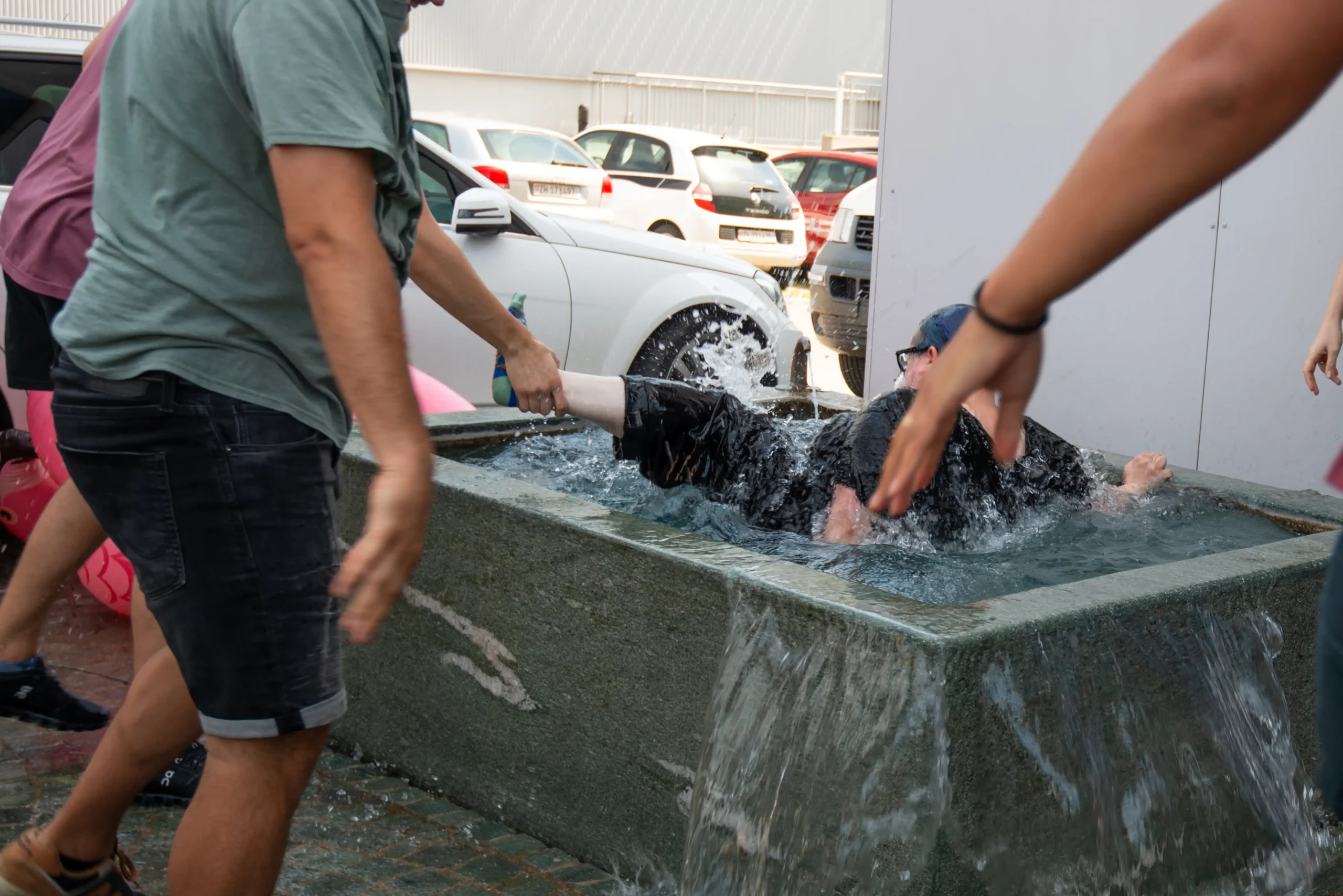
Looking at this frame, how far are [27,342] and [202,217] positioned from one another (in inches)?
75.8

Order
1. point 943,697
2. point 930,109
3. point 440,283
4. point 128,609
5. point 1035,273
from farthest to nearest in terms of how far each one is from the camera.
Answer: point 930,109, point 128,609, point 440,283, point 943,697, point 1035,273

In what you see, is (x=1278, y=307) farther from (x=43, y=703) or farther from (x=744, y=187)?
(x=744, y=187)

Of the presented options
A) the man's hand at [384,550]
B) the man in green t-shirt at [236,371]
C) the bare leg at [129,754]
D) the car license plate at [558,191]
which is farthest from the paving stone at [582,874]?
the car license plate at [558,191]

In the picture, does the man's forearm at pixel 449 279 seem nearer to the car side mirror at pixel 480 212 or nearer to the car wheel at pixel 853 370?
the car side mirror at pixel 480 212

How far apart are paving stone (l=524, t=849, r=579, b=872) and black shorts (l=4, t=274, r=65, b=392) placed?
1.72 meters

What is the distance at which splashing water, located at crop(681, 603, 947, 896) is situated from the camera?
2.51 m

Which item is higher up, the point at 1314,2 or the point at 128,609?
the point at 1314,2

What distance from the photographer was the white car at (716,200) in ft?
63.0

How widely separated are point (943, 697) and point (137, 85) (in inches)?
61.5

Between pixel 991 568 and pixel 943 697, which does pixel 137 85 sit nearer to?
pixel 943 697

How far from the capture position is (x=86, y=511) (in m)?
3.48

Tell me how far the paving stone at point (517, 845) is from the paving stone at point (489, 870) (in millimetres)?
43

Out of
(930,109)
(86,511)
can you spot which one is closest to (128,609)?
(86,511)

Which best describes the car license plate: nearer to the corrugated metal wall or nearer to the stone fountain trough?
the corrugated metal wall
